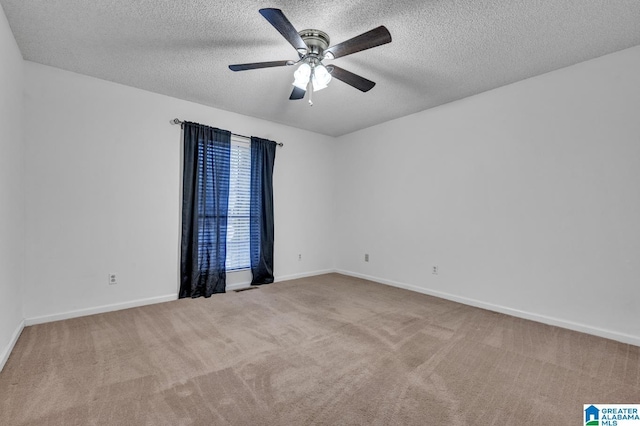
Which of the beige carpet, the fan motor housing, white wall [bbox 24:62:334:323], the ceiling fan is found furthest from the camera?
white wall [bbox 24:62:334:323]

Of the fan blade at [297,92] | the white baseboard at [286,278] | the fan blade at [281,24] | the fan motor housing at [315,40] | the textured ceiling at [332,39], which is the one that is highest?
the textured ceiling at [332,39]

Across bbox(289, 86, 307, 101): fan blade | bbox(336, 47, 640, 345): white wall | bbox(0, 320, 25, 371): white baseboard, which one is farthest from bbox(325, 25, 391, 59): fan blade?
bbox(0, 320, 25, 371): white baseboard

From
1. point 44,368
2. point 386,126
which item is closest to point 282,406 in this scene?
point 44,368

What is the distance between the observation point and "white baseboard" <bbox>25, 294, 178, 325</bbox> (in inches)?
111

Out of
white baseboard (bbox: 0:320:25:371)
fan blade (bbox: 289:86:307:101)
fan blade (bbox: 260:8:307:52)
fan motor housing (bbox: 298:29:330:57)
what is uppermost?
fan motor housing (bbox: 298:29:330:57)

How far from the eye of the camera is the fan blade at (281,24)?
1670 millimetres

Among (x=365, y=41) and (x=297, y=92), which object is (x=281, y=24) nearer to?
(x=365, y=41)

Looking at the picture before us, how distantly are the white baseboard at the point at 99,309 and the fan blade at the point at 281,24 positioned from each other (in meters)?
3.24

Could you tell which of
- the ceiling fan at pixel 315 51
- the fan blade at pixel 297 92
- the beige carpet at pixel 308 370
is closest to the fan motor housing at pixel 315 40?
the ceiling fan at pixel 315 51

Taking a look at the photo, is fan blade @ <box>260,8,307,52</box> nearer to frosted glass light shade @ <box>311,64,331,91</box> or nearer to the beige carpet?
frosted glass light shade @ <box>311,64,331,91</box>

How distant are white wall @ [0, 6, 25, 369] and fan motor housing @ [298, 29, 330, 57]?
2.18 m

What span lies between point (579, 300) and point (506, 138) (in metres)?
1.80

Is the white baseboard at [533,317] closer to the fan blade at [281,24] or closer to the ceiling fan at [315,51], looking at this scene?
the ceiling fan at [315,51]

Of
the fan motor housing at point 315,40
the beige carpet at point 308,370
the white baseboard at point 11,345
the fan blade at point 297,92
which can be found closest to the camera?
the beige carpet at point 308,370
